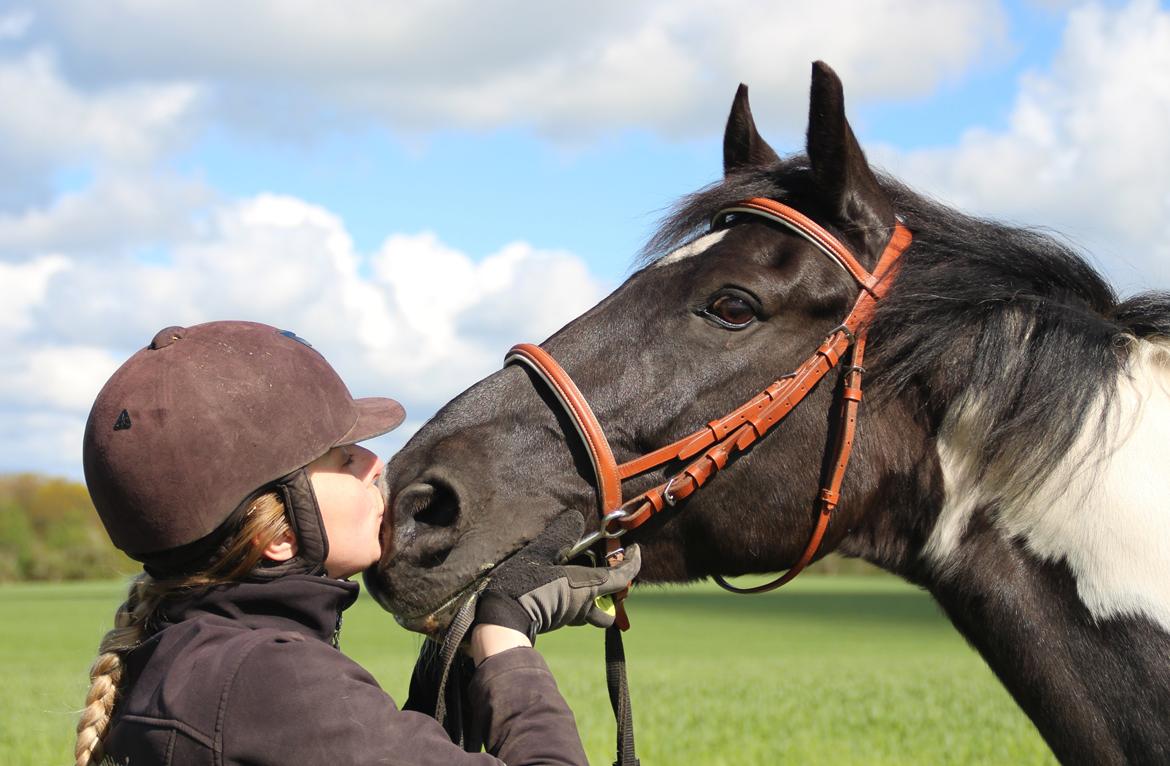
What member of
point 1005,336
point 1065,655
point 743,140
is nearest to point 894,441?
point 1005,336

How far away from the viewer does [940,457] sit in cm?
297

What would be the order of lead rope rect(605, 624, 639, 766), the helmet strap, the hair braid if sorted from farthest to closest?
lead rope rect(605, 624, 639, 766)
the helmet strap
the hair braid

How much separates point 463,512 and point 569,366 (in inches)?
20.4

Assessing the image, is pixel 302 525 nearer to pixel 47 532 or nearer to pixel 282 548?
pixel 282 548

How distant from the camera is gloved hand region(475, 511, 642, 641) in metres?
2.71

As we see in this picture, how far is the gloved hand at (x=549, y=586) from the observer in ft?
8.89

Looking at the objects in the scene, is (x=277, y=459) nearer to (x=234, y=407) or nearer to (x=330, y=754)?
(x=234, y=407)

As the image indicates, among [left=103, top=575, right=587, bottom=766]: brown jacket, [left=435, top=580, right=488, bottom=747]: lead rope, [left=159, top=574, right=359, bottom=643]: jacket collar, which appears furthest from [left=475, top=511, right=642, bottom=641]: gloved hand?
[left=159, top=574, right=359, bottom=643]: jacket collar

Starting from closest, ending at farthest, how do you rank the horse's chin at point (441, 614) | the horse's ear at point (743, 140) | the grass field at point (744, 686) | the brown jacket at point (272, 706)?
1. the brown jacket at point (272, 706)
2. the horse's chin at point (441, 614)
3. the horse's ear at point (743, 140)
4. the grass field at point (744, 686)

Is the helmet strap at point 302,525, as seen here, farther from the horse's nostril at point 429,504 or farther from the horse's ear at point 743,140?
the horse's ear at point 743,140

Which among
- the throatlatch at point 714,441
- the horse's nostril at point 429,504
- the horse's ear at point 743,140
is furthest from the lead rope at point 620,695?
the horse's ear at point 743,140

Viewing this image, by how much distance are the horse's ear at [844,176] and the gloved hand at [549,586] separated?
108 cm

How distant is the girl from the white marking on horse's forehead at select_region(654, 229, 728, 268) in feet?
3.46

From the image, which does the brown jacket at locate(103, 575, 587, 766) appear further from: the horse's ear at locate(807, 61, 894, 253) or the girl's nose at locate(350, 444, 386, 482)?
the horse's ear at locate(807, 61, 894, 253)
